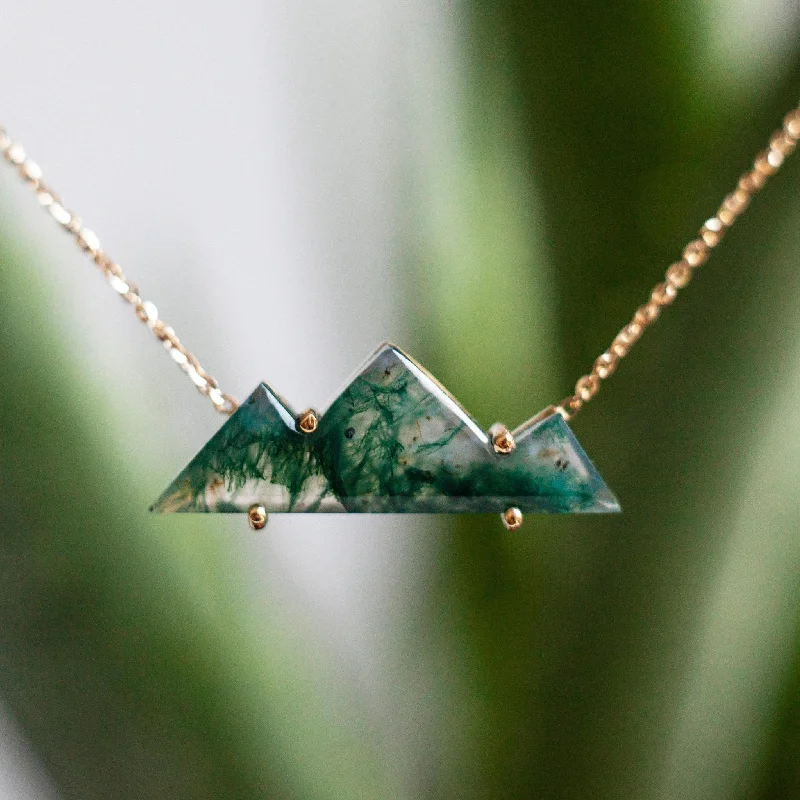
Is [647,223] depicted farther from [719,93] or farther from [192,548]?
[192,548]

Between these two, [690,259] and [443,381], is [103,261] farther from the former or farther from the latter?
[690,259]

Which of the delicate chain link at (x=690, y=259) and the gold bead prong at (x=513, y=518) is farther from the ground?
the delicate chain link at (x=690, y=259)

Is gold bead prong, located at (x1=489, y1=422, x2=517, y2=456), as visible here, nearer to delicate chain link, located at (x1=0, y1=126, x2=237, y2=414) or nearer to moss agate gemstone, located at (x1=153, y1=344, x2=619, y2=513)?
moss agate gemstone, located at (x1=153, y1=344, x2=619, y2=513)

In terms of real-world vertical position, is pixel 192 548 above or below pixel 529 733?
above

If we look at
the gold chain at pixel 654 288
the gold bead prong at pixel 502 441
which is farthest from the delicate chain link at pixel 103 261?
the gold bead prong at pixel 502 441

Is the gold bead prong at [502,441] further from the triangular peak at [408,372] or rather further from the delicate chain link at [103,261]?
the delicate chain link at [103,261]

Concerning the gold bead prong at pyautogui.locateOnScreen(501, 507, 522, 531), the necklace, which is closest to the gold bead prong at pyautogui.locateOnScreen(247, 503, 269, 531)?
the necklace

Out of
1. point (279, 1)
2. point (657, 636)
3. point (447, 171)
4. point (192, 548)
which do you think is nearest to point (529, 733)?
point (657, 636)
